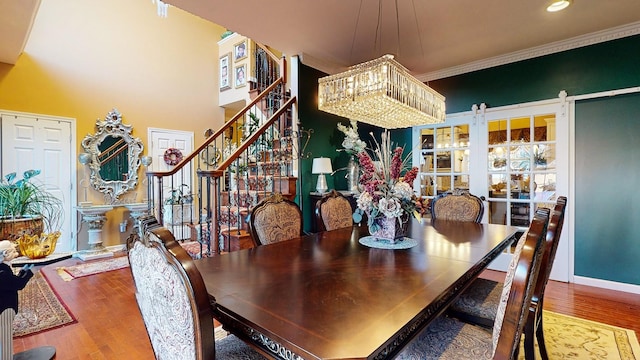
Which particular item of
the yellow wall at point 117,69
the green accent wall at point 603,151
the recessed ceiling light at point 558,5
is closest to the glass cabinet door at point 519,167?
the green accent wall at point 603,151

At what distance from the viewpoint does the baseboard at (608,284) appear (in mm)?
3020

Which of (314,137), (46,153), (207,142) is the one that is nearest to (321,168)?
(314,137)

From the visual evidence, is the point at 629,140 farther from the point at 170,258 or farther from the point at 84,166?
the point at 84,166

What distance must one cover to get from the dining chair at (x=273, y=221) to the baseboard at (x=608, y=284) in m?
3.27

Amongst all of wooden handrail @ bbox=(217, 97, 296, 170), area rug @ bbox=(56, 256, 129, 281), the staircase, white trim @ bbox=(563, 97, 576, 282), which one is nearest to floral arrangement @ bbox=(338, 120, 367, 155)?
the staircase

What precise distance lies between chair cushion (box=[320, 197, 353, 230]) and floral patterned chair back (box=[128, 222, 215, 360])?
5.91 feet

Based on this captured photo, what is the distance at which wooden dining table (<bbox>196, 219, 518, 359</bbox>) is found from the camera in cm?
84

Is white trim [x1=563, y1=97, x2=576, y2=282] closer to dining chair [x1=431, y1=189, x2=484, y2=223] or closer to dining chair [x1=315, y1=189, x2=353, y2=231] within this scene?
dining chair [x1=431, y1=189, x2=484, y2=223]

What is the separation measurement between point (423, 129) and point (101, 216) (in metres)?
5.26

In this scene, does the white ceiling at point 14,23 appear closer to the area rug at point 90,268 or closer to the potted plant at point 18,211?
the potted plant at point 18,211

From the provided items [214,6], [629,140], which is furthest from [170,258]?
[629,140]

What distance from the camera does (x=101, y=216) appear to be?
4770mm

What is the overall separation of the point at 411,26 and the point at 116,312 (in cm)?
388

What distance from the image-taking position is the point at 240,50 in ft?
20.0
